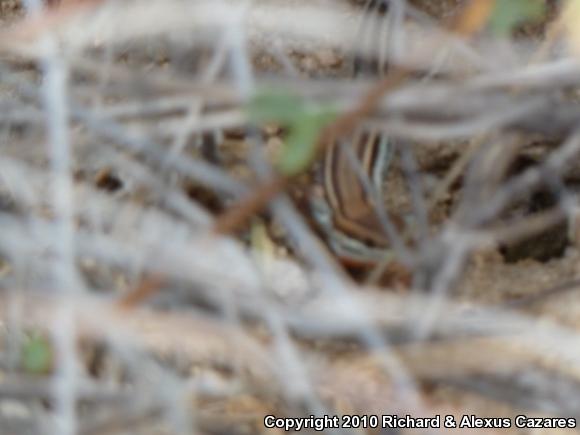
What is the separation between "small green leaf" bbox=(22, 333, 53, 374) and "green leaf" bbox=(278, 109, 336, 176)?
392 mm

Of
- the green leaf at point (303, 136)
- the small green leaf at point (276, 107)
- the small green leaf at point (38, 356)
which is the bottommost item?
the small green leaf at point (38, 356)

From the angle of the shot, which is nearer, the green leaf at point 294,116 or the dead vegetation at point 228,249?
the green leaf at point 294,116

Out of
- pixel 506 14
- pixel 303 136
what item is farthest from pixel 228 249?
pixel 506 14

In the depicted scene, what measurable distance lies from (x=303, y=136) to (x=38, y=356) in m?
0.43

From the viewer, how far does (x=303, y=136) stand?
3.30 ft

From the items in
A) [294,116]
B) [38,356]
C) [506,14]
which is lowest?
[38,356]

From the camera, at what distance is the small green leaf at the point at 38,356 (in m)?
1.19

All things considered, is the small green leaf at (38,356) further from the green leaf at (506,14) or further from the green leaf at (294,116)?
the green leaf at (506,14)

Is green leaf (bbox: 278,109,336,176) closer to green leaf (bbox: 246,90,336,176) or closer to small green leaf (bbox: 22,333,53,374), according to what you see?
green leaf (bbox: 246,90,336,176)

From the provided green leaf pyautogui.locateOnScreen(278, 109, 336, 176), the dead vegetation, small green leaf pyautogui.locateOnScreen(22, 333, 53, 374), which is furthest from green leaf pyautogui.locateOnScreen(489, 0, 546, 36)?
small green leaf pyautogui.locateOnScreen(22, 333, 53, 374)

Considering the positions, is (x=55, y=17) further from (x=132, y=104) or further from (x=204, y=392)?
(x=204, y=392)

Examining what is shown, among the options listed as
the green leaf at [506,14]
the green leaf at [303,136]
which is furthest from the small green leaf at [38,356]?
the green leaf at [506,14]

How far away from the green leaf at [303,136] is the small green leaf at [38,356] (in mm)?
392

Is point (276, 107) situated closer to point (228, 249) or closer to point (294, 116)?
point (294, 116)
